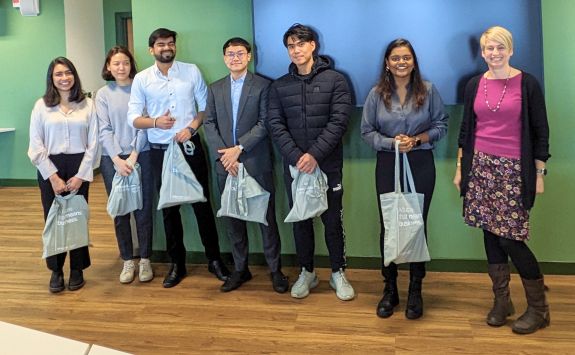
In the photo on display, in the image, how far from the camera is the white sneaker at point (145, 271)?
12.4 feet

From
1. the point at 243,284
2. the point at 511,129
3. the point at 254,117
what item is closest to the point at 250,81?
the point at 254,117

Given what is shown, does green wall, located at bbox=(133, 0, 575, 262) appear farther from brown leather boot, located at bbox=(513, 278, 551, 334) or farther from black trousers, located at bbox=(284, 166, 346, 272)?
brown leather boot, located at bbox=(513, 278, 551, 334)

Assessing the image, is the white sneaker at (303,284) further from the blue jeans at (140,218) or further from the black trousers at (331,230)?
the blue jeans at (140,218)

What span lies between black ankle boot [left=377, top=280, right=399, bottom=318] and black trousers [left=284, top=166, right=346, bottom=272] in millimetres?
335

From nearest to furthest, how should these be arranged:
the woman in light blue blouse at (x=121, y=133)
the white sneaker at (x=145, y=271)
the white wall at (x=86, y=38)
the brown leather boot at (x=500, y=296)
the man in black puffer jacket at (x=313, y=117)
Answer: the brown leather boot at (x=500, y=296) → the man in black puffer jacket at (x=313, y=117) → the woman in light blue blouse at (x=121, y=133) → the white sneaker at (x=145, y=271) → the white wall at (x=86, y=38)

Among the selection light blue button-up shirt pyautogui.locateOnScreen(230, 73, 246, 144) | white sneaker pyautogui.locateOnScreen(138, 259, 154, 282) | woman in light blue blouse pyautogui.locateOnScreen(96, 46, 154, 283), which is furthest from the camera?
white sneaker pyautogui.locateOnScreen(138, 259, 154, 282)

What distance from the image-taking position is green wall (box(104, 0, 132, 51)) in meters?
8.19

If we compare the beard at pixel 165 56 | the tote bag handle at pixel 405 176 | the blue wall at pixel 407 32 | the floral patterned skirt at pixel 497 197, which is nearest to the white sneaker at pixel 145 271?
the beard at pixel 165 56

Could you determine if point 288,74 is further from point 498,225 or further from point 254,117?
point 498,225

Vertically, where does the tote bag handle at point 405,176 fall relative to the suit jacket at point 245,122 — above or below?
below

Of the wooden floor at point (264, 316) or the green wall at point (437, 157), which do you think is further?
the green wall at point (437, 157)

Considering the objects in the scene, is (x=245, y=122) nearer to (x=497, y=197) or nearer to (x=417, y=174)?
(x=417, y=174)

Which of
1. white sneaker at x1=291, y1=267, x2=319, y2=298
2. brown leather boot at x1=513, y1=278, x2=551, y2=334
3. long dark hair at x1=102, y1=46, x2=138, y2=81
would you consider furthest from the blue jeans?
brown leather boot at x1=513, y1=278, x2=551, y2=334

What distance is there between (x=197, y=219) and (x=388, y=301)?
1.33 meters
